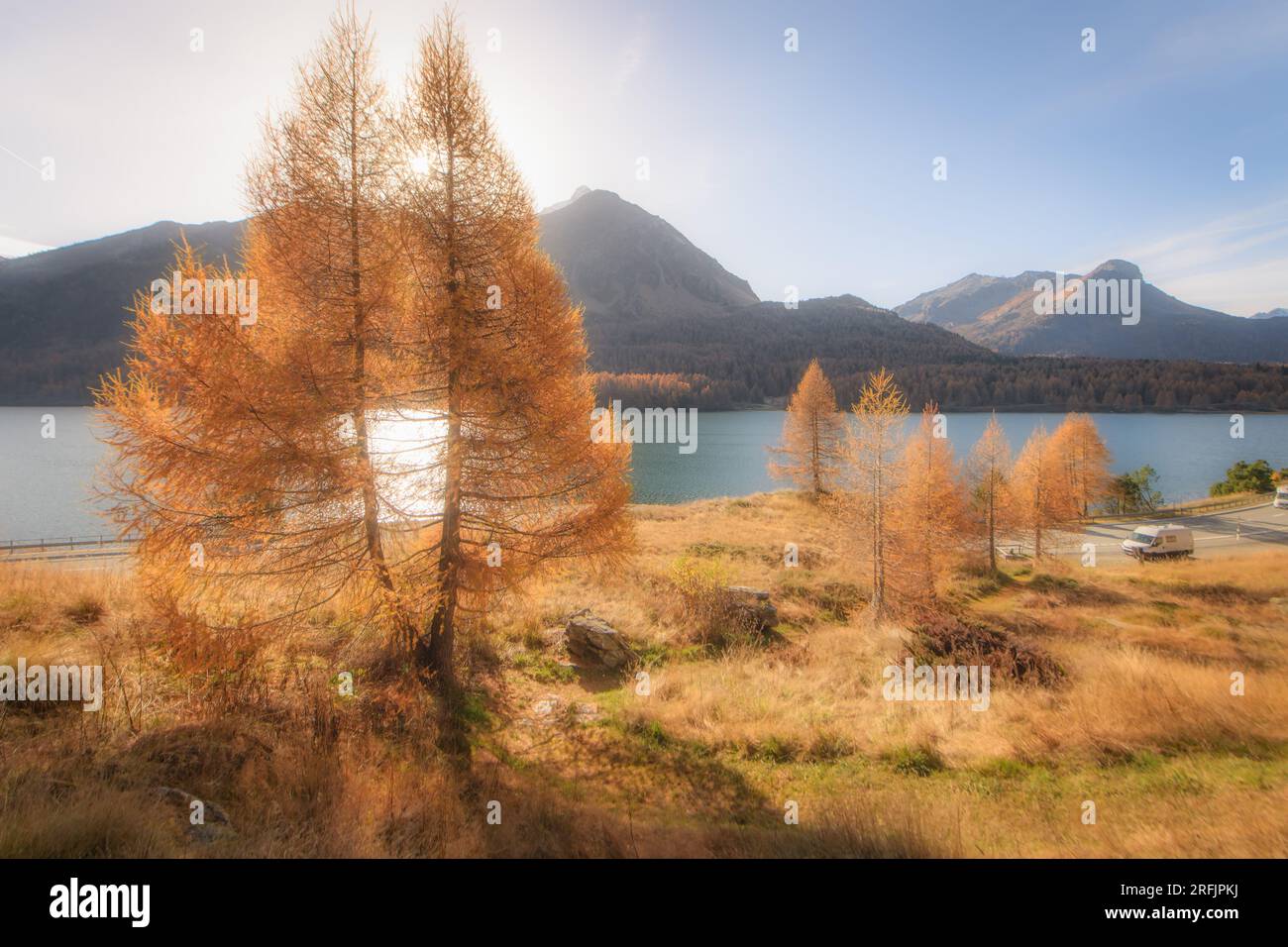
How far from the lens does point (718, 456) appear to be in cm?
7169

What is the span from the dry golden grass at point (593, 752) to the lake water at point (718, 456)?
32.7 ft

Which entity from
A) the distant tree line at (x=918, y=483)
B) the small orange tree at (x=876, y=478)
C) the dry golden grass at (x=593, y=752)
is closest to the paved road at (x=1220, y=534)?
the distant tree line at (x=918, y=483)

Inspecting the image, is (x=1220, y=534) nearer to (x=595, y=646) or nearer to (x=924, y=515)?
(x=924, y=515)

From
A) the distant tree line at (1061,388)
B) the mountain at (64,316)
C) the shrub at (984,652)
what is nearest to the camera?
the shrub at (984,652)

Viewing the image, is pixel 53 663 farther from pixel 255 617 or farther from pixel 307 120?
pixel 307 120

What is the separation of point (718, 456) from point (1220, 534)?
48499 mm

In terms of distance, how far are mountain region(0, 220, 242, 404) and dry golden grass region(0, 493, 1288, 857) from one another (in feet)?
542

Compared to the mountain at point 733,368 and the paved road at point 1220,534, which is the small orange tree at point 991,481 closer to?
the paved road at point 1220,534

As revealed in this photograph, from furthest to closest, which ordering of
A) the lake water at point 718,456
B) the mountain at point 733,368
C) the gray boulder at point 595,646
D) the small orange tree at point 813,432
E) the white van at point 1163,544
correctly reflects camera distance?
the mountain at point 733,368 < the small orange tree at point 813,432 < the lake water at point 718,456 < the white van at point 1163,544 < the gray boulder at point 595,646

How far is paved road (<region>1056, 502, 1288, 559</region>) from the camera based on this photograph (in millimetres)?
30281

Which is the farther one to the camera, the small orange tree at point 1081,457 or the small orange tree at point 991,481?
the small orange tree at point 1081,457

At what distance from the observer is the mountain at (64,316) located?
13075 cm

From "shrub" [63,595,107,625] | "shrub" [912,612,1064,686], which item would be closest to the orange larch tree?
"shrub" [63,595,107,625]

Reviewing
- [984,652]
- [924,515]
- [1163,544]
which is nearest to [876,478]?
[924,515]
